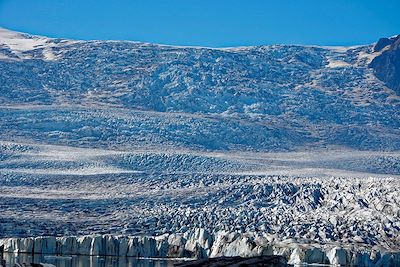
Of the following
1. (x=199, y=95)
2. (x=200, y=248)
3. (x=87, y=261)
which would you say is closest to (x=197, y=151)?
(x=199, y=95)

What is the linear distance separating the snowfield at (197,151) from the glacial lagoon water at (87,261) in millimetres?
1790

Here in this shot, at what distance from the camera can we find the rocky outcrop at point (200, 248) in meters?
50.2

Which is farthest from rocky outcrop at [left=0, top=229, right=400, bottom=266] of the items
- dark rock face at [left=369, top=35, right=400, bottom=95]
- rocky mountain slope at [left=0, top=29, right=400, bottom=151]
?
dark rock face at [left=369, top=35, right=400, bottom=95]

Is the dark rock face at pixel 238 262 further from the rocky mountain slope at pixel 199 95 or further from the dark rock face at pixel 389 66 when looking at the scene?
the dark rock face at pixel 389 66

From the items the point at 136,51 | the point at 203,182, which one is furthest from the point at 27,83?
the point at 203,182

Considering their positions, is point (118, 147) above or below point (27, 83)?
below

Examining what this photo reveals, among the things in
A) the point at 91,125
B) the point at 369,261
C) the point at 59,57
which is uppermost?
the point at 59,57

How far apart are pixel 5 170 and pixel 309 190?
2811cm

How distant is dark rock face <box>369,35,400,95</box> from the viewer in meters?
155

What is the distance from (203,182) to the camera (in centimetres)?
8112

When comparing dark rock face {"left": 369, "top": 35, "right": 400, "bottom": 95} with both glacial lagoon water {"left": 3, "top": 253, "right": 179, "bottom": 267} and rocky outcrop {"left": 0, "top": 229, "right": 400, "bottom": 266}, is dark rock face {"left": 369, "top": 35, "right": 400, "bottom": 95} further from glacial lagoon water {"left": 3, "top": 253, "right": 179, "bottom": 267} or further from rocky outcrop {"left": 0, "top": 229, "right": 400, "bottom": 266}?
glacial lagoon water {"left": 3, "top": 253, "right": 179, "bottom": 267}

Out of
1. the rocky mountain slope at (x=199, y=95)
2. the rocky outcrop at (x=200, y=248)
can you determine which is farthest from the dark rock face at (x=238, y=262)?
the rocky mountain slope at (x=199, y=95)

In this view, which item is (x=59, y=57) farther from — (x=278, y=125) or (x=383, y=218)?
(x=383, y=218)

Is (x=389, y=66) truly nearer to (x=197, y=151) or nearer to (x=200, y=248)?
(x=197, y=151)
